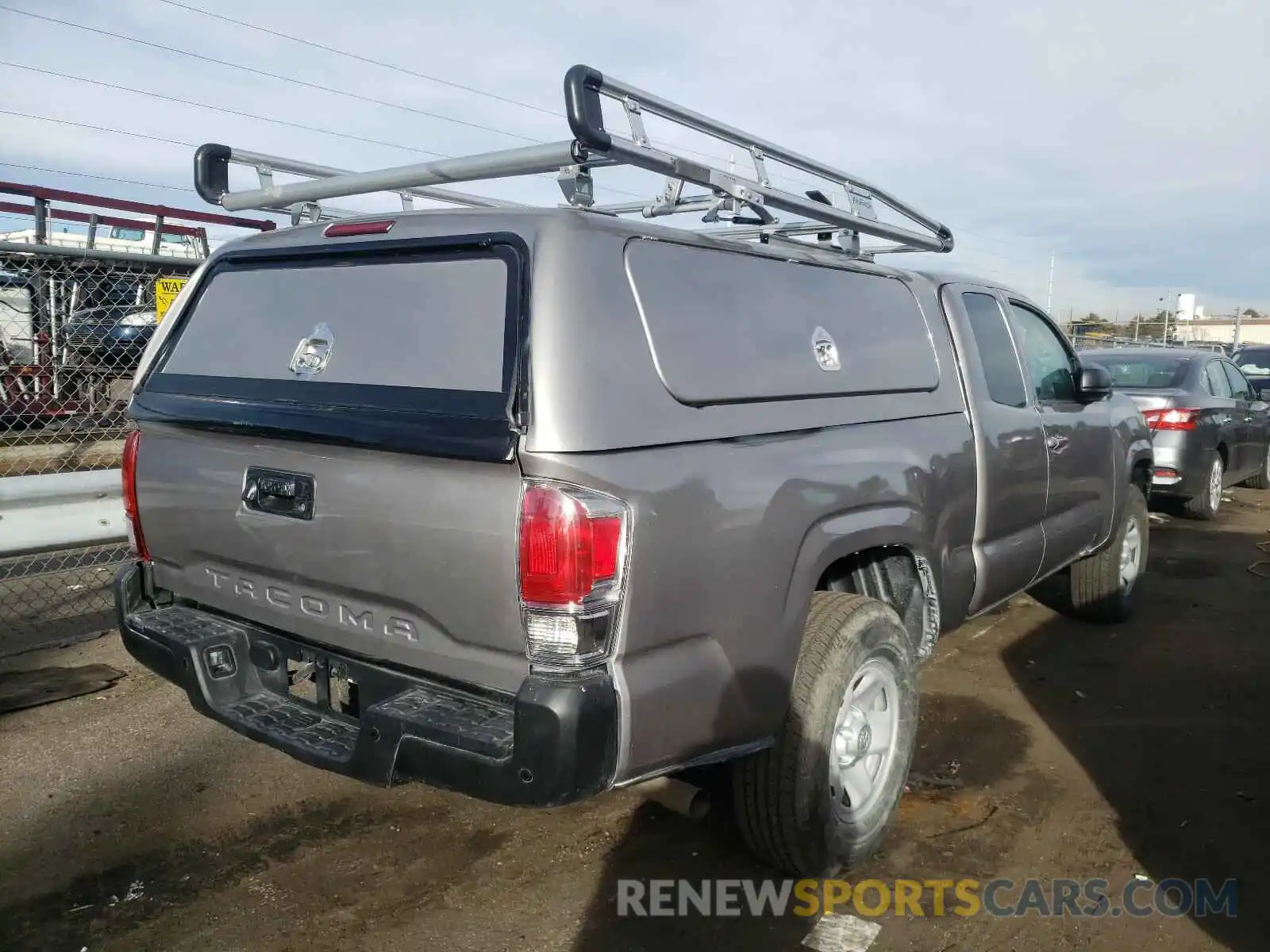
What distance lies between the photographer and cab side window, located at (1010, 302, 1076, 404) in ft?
15.8

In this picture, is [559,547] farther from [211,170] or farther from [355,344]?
[211,170]

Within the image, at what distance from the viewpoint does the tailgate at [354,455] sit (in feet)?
7.99

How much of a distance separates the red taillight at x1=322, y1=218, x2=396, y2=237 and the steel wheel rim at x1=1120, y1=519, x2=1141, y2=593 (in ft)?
15.6

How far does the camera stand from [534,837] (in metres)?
3.42

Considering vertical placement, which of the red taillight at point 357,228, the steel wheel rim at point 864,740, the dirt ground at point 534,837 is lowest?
the dirt ground at point 534,837

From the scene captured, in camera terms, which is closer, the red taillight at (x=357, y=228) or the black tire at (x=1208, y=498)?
the red taillight at (x=357, y=228)

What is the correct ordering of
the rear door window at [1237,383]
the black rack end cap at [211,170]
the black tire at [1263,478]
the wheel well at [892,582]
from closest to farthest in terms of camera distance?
the wheel well at [892,582], the black rack end cap at [211,170], the rear door window at [1237,383], the black tire at [1263,478]

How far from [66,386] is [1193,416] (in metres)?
8.76

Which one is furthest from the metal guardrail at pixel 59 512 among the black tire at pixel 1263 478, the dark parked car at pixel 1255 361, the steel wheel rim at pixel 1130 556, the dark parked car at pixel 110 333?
Answer: the dark parked car at pixel 1255 361

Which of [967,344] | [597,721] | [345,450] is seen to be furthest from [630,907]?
[967,344]

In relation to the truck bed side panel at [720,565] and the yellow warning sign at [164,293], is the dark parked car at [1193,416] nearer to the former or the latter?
the truck bed side panel at [720,565]

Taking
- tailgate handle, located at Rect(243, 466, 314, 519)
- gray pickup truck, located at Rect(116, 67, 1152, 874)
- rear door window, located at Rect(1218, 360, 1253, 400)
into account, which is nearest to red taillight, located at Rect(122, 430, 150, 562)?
gray pickup truck, located at Rect(116, 67, 1152, 874)

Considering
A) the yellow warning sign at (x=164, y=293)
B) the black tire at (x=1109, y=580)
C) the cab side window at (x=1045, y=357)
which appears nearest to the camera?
the cab side window at (x=1045, y=357)

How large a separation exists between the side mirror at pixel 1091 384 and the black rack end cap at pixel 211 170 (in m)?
4.08
